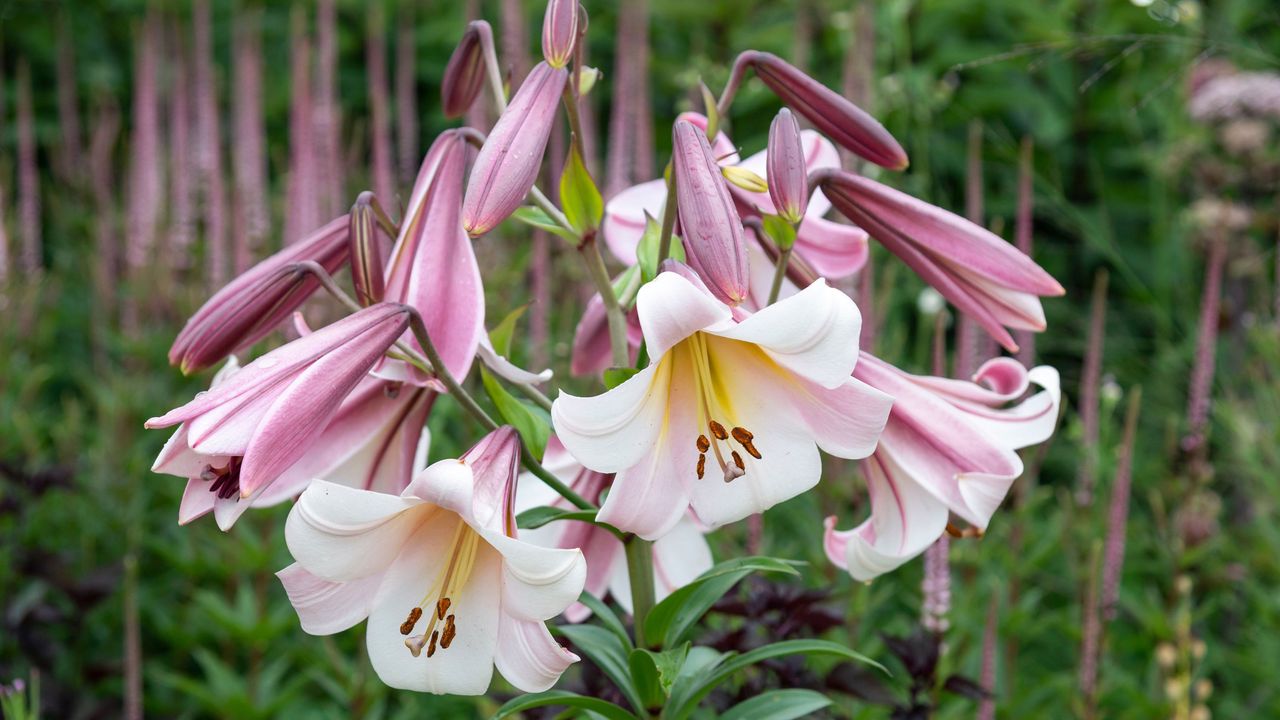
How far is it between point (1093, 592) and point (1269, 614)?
2.40 feet

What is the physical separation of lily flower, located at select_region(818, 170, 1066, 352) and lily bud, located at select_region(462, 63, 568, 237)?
29 centimetres

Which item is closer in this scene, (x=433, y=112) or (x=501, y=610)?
(x=501, y=610)

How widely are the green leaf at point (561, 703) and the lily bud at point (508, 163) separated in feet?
1.35

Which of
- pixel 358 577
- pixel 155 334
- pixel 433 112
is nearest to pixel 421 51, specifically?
pixel 433 112

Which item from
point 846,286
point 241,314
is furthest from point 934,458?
point 846,286

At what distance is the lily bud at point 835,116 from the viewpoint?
1090mm

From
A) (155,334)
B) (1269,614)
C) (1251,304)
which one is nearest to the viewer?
(1269,614)

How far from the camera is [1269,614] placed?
2096 millimetres

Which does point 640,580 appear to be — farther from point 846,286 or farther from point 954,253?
point 846,286

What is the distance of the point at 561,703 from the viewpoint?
1.04 m

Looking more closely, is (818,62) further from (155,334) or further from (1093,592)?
(1093,592)

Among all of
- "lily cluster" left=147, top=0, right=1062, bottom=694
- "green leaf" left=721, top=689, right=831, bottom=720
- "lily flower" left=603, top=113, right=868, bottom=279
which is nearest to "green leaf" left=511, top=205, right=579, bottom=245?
"lily cluster" left=147, top=0, right=1062, bottom=694

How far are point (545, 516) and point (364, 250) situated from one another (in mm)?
296

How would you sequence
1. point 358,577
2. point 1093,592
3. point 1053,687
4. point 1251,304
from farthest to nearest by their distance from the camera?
point 1251,304
point 1053,687
point 1093,592
point 358,577
